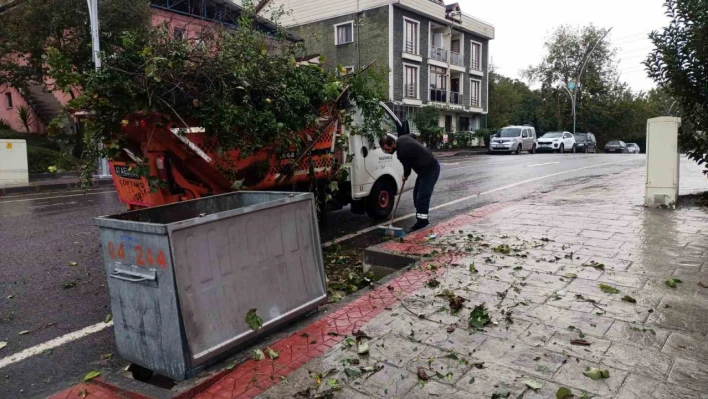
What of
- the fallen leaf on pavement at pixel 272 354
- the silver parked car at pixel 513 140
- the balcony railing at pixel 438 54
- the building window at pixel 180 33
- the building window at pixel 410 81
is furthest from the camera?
the balcony railing at pixel 438 54

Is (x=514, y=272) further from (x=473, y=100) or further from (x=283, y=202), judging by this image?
(x=473, y=100)

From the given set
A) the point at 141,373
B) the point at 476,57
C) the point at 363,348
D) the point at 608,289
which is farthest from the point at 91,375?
the point at 476,57

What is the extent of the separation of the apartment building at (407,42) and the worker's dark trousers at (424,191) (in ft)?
79.9

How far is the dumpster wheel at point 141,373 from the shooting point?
10.9 ft

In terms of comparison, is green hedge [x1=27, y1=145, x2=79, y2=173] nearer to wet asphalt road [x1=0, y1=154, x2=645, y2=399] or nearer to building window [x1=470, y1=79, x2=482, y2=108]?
wet asphalt road [x1=0, y1=154, x2=645, y2=399]

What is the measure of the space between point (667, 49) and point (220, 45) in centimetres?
770

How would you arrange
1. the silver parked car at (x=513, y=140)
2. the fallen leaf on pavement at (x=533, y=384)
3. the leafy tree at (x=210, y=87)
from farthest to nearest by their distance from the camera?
1. the silver parked car at (x=513, y=140)
2. the leafy tree at (x=210, y=87)
3. the fallen leaf on pavement at (x=533, y=384)

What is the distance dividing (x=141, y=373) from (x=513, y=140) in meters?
30.1

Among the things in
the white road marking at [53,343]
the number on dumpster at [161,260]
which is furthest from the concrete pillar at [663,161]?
the white road marking at [53,343]

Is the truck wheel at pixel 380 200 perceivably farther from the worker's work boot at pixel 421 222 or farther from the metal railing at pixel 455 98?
the metal railing at pixel 455 98

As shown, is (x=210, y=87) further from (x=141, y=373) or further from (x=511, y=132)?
(x=511, y=132)

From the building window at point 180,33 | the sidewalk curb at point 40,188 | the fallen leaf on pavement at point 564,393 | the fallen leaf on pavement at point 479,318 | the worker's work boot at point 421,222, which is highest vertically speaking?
the building window at point 180,33

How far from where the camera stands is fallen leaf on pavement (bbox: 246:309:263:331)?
339 centimetres

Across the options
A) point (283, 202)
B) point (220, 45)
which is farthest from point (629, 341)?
point (220, 45)
